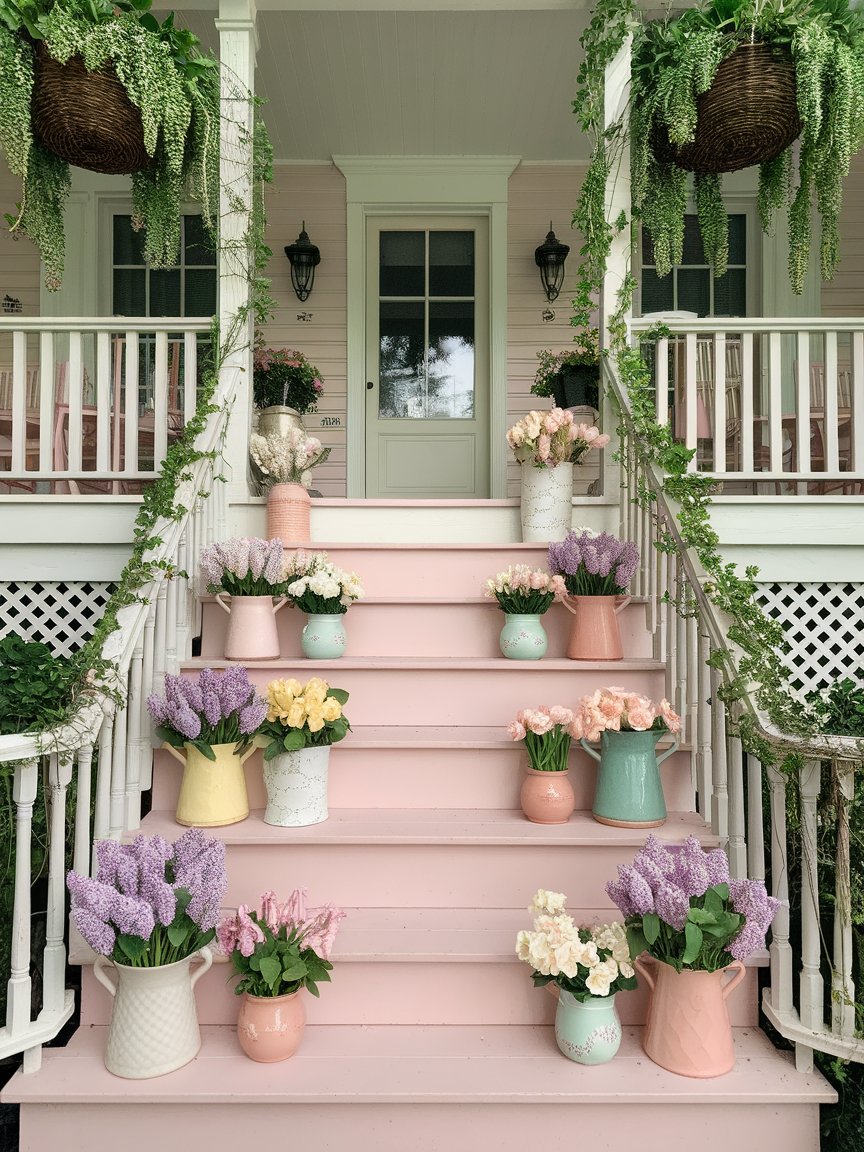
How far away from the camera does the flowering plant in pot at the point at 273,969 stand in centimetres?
160

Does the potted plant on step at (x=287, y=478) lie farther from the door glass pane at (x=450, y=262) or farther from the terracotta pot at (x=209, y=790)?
the door glass pane at (x=450, y=262)

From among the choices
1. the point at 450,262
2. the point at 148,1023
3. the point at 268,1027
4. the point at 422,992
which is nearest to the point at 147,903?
the point at 148,1023

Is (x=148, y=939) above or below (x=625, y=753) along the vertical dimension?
below

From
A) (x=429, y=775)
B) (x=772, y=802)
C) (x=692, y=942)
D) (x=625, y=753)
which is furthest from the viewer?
(x=429, y=775)

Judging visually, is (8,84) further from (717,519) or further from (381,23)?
(717,519)

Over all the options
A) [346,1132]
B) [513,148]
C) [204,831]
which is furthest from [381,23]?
[346,1132]

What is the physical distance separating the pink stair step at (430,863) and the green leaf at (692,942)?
0.36 m

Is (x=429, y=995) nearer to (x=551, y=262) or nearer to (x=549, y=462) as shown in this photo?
(x=549, y=462)

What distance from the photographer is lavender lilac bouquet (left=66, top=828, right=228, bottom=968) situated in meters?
1.52

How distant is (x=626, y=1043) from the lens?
1.70m

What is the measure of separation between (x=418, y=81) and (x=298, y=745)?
393 cm

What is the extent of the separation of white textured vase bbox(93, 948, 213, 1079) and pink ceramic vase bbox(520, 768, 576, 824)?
89 cm

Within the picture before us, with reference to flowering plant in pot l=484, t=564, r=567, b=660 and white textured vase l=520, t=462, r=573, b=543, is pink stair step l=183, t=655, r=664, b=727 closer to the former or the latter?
flowering plant in pot l=484, t=564, r=567, b=660

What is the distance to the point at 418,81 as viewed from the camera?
4.29 meters
